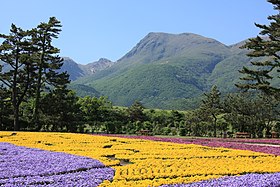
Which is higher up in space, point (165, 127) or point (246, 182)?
point (165, 127)

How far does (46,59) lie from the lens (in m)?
35.5

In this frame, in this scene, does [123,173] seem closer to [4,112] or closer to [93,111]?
[4,112]

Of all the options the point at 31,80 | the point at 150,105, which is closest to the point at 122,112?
the point at 31,80

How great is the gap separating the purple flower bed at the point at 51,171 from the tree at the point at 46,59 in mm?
23039

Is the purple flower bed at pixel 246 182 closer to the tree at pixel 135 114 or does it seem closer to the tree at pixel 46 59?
the tree at pixel 46 59

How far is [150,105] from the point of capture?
140 metres

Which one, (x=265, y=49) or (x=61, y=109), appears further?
(x=61, y=109)

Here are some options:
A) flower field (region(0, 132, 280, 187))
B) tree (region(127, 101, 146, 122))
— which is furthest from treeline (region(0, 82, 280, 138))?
flower field (region(0, 132, 280, 187))

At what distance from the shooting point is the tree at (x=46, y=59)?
3450cm

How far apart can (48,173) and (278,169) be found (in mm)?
5975

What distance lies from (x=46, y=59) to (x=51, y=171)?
2778 cm

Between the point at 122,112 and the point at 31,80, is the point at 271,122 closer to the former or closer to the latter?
the point at 122,112

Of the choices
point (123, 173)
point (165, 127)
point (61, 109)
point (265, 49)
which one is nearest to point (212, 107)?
point (165, 127)

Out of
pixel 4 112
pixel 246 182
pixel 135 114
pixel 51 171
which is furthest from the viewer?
pixel 135 114
